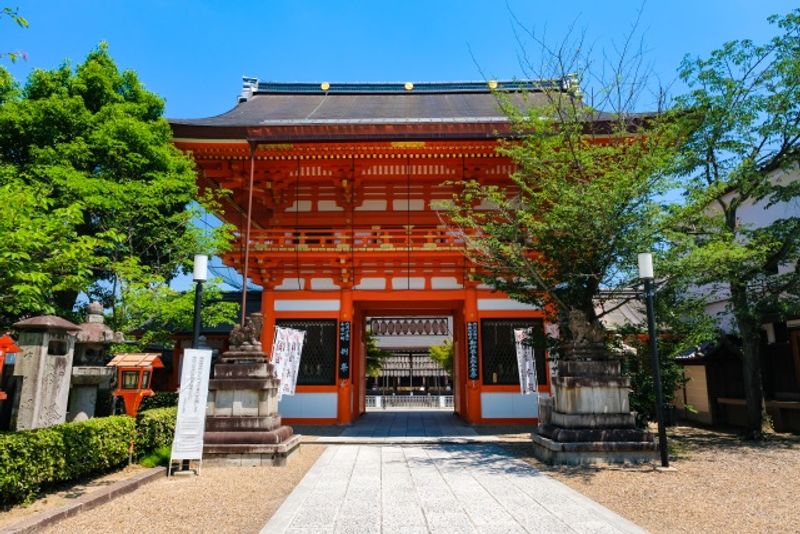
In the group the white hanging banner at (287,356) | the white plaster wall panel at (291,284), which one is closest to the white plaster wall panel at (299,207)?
the white plaster wall panel at (291,284)

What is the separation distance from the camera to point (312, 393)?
14.2m

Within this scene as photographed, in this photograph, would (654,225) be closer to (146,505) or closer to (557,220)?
(557,220)

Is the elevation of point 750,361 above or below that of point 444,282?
below

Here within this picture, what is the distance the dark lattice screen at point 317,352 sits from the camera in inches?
566

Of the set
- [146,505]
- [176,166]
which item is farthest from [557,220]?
[176,166]

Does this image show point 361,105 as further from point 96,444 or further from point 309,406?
point 96,444

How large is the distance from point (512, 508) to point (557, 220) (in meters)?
5.68

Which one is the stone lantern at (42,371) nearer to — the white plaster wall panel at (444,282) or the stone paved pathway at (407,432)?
the stone paved pathway at (407,432)

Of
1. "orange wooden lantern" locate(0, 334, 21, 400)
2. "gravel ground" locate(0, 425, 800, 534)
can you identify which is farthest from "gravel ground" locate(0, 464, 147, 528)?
"orange wooden lantern" locate(0, 334, 21, 400)

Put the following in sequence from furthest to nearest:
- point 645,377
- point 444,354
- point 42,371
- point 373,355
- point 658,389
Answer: point 444,354 → point 373,355 → point 645,377 → point 658,389 → point 42,371

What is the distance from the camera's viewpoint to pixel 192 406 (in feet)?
26.4

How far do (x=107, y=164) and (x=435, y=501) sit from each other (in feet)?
35.8

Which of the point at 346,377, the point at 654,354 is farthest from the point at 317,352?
the point at 654,354

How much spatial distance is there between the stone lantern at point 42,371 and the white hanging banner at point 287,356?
5.35 meters
